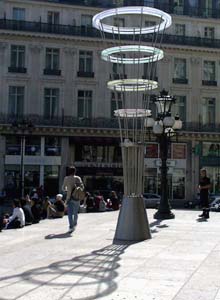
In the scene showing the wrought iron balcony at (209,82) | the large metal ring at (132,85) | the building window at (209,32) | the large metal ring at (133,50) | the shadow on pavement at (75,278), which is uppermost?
the building window at (209,32)

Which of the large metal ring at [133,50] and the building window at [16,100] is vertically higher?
the building window at [16,100]

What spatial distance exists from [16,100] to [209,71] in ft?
59.0

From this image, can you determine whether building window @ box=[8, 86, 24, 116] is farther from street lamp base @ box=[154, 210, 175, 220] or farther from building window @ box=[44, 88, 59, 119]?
street lamp base @ box=[154, 210, 175, 220]

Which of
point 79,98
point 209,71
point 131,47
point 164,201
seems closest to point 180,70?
point 209,71

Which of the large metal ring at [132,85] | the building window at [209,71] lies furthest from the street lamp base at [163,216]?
the building window at [209,71]

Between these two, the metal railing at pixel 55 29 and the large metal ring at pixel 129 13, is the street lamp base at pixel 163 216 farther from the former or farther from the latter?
the metal railing at pixel 55 29

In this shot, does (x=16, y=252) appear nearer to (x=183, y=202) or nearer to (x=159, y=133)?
(x=159, y=133)

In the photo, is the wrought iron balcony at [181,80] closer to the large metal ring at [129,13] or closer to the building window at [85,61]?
the building window at [85,61]

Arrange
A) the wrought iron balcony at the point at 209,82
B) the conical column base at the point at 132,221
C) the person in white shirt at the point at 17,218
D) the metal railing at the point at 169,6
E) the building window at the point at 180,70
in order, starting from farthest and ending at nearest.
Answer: the wrought iron balcony at the point at 209,82 → the building window at the point at 180,70 → the metal railing at the point at 169,6 → the person in white shirt at the point at 17,218 → the conical column base at the point at 132,221

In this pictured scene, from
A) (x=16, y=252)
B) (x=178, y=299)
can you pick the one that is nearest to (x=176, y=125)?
(x=16, y=252)

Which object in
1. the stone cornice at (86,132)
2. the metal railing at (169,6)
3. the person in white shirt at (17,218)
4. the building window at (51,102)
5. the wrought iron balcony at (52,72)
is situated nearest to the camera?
the person in white shirt at (17,218)

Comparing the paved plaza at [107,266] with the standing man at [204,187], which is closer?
the paved plaza at [107,266]

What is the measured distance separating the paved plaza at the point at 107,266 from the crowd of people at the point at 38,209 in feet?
5.56

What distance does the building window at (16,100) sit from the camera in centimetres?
4372
